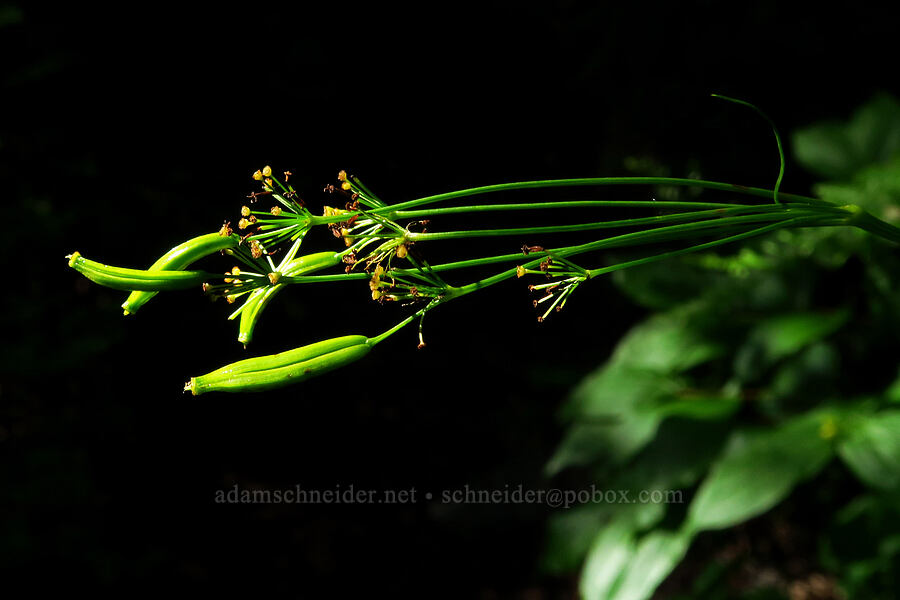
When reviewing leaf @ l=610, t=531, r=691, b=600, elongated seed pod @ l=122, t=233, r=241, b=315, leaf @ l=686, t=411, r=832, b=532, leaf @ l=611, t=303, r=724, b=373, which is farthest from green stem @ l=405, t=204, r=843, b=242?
leaf @ l=611, t=303, r=724, b=373

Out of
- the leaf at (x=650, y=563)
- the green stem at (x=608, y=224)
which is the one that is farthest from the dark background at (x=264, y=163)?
the green stem at (x=608, y=224)

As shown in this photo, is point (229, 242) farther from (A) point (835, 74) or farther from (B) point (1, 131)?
(A) point (835, 74)

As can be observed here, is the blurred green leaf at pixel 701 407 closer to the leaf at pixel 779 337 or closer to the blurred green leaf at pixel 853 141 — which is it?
the leaf at pixel 779 337

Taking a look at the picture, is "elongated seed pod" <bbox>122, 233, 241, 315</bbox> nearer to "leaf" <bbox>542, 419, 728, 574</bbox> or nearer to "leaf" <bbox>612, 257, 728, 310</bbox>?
"leaf" <bbox>542, 419, 728, 574</bbox>

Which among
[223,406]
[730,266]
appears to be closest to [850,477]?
[730,266]

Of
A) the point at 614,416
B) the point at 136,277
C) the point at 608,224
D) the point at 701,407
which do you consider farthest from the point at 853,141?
the point at 136,277

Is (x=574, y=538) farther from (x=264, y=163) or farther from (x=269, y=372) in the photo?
(x=269, y=372)
